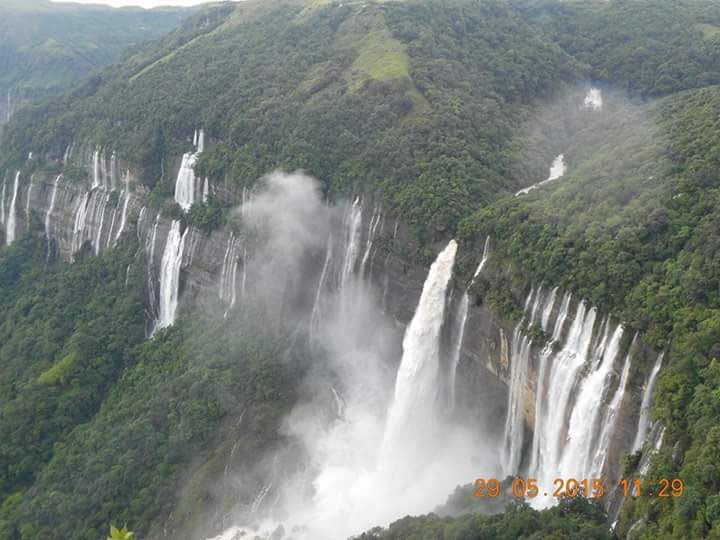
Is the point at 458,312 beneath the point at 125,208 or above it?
above

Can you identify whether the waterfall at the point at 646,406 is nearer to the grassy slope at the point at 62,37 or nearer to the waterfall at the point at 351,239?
the waterfall at the point at 351,239

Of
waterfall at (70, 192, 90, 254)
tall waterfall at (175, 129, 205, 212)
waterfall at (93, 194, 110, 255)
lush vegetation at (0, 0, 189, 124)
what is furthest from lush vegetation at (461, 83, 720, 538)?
lush vegetation at (0, 0, 189, 124)

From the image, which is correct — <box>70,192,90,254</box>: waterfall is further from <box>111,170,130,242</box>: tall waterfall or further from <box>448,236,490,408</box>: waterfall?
<box>448,236,490,408</box>: waterfall

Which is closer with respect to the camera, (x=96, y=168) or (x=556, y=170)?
(x=556, y=170)

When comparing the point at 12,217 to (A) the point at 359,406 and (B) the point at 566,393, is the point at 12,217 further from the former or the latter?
(B) the point at 566,393

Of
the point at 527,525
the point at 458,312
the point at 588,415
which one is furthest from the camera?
the point at 458,312

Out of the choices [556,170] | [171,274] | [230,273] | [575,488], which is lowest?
[171,274]

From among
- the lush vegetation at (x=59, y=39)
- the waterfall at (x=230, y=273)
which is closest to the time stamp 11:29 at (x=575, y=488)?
the waterfall at (x=230, y=273)

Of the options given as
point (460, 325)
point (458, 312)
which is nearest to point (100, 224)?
point (458, 312)

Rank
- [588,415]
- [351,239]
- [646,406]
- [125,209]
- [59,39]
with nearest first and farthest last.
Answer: [646,406], [588,415], [351,239], [125,209], [59,39]
